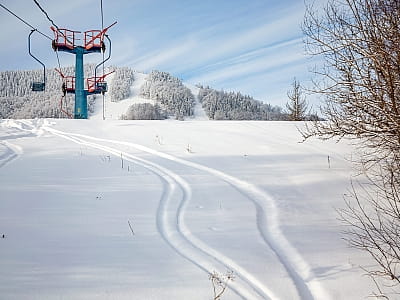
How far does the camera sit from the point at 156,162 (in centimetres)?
738

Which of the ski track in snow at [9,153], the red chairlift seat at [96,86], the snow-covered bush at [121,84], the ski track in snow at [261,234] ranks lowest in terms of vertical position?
the ski track in snow at [261,234]

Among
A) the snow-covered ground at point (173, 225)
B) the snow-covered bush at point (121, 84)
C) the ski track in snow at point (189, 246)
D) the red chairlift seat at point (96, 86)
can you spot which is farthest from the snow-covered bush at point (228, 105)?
the ski track in snow at point (189, 246)

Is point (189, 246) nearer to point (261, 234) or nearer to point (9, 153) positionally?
point (261, 234)

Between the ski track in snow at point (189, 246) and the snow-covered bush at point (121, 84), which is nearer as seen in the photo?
the ski track in snow at point (189, 246)

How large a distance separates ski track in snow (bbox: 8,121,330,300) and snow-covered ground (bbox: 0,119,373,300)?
0.01 m

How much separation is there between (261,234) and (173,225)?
1146 mm

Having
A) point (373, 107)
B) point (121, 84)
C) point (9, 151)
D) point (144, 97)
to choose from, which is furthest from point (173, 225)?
point (121, 84)

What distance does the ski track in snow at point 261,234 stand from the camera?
105 inches

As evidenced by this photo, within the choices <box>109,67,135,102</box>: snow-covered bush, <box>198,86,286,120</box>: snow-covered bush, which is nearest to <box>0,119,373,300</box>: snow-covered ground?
<box>198,86,286,120</box>: snow-covered bush

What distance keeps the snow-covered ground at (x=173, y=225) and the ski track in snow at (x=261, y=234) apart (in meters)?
0.01

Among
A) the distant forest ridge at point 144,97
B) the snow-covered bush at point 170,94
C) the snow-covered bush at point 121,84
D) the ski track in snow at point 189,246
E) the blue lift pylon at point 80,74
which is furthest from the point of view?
the snow-covered bush at point 121,84

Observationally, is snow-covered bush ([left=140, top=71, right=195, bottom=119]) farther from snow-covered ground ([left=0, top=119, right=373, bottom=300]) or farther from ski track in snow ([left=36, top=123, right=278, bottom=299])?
ski track in snow ([left=36, top=123, right=278, bottom=299])

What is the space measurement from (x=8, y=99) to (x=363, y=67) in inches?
3946

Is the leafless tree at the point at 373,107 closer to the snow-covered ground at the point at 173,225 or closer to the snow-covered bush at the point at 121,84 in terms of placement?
the snow-covered ground at the point at 173,225
